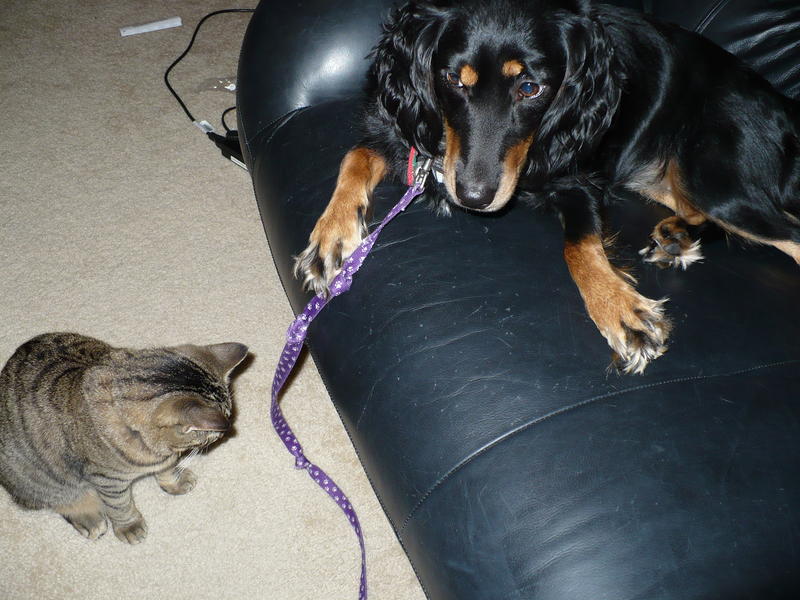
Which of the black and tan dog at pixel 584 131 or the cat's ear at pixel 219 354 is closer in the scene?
the black and tan dog at pixel 584 131

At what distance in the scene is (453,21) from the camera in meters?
1.64

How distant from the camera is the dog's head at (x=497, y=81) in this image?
1580 millimetres

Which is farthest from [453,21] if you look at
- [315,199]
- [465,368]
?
[465,368]

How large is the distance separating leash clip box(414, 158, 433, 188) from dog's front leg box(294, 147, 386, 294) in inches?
6.4

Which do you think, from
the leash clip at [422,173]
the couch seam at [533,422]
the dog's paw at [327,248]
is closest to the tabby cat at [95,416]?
the dog's paw at [327,248]

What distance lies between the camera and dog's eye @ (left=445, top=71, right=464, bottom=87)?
1644 mm

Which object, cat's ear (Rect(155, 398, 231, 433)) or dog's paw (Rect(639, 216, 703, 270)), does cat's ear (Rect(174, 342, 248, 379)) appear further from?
dog's paw (Rect(639, 216, 703, 270))

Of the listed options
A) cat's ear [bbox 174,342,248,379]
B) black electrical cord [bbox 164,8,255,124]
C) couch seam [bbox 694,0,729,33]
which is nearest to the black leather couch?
couch seam [bbox 694,0,729,33]

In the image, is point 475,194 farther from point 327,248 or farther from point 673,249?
point 673,249

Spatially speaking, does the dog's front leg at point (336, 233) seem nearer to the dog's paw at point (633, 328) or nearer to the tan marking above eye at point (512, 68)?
the tan marking above eye at point (512, 68)

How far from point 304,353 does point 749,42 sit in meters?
1.96

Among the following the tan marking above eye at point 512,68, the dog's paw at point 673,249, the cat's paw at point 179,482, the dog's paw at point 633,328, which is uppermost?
the tan marking above eye at point 512,68

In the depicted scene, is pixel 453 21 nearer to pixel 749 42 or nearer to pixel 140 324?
pixel 749 42

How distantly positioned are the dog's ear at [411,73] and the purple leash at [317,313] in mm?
86
